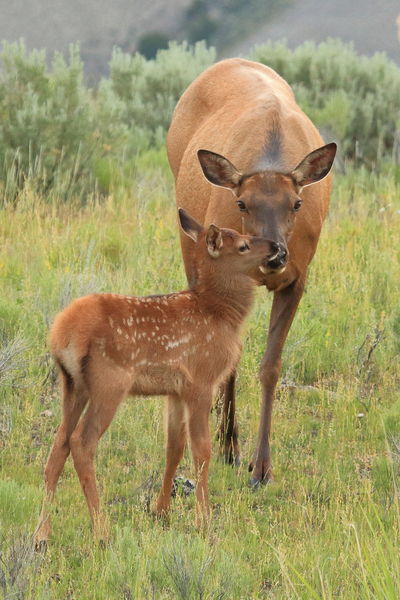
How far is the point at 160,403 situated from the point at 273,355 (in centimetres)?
84

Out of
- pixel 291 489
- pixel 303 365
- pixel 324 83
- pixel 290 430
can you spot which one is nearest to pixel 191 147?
pixel 303 365

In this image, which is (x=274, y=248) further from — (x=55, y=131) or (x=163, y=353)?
(x=55, y=131)

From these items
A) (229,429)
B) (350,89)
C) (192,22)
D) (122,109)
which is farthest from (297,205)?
(192,22)

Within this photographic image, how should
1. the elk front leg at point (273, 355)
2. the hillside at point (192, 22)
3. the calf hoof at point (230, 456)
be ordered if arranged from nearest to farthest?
the elk front leg at point (273, 355)
the calf hoof at point (230, 456)
the hillside at point (192, 22)

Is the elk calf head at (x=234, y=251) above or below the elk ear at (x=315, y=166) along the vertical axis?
below

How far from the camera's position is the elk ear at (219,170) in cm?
682

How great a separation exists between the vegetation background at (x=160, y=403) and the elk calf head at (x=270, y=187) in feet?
4.30

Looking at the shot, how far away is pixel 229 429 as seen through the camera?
723cm

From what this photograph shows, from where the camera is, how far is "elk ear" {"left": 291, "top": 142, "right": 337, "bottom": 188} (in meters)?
6.79

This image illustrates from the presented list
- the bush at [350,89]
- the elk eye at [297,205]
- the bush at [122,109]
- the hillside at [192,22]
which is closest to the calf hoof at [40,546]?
the elk eye at [297,205]

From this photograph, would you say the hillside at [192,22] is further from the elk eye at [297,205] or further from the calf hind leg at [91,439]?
the calf hind leg at [91,439]

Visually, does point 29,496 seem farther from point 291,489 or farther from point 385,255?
point 385,255

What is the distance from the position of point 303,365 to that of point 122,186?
5.91 m

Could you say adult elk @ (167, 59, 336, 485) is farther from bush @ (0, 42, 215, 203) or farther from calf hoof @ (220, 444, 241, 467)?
bush @ (0, 42, 215, 203)
